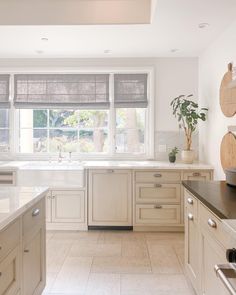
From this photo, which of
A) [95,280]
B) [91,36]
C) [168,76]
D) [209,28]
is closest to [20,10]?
[91,36]

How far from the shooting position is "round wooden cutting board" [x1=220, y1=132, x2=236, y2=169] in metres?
3.10

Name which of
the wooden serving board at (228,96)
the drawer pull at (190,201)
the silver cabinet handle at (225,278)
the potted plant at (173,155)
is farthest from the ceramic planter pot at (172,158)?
the silver cabinet handle at (225,278)

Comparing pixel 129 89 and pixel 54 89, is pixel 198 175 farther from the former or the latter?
pixel 54 89

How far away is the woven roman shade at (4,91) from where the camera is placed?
4.64m

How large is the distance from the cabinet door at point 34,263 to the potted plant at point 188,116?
99.6 inches

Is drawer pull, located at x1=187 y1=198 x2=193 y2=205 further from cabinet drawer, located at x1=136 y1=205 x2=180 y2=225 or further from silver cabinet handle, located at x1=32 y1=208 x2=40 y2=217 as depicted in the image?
cabinet drawer, located at x1=136 y1=205 x2=180 y2=225

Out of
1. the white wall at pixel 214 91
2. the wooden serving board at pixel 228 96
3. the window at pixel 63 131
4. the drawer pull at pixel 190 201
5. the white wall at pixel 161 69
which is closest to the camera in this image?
the drawer pull at pixel 190 201

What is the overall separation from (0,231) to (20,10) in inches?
101

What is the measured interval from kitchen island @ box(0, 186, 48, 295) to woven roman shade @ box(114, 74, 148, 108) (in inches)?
102

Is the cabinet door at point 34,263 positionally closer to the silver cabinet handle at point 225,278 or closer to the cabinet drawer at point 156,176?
the silver cabinet handle at point 225,278

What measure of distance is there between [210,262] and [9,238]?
4.04 feet

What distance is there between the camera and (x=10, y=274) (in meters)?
1.65

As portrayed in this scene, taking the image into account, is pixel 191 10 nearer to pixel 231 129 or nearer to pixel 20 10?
pixel 231 129

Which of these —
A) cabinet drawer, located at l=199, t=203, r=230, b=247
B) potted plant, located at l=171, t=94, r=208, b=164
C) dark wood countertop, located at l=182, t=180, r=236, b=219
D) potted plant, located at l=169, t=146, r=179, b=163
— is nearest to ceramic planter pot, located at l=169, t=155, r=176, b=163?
potted plant, located at l=169, t=146, r=179, b=163
